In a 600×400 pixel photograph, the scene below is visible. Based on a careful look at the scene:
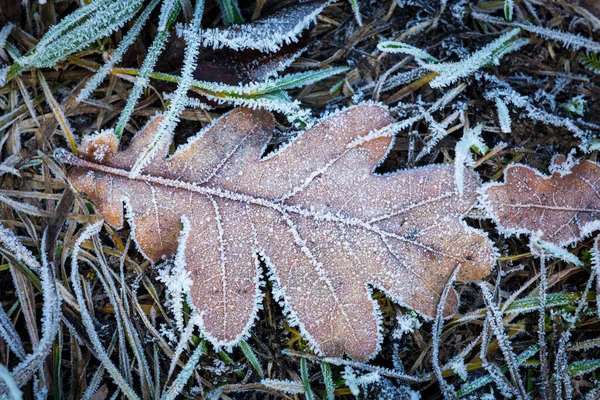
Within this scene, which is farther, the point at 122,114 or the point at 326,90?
the point at 326,90

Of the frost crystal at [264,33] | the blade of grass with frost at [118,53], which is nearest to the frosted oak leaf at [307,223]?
the blade of grass with frost at [118,53]

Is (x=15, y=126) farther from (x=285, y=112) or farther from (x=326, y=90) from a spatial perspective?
(x=326, y=90)

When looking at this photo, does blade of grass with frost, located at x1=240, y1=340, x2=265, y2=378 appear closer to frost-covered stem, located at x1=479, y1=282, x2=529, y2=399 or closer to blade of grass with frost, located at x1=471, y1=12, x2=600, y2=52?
frost-covered stem, located at x1=479, y1=282, x2=529, y2=399

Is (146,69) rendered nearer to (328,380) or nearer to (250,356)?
(250,356)

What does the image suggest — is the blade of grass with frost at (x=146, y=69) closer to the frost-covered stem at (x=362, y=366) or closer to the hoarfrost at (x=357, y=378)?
the frost-covered stem at (x=362, y=366)

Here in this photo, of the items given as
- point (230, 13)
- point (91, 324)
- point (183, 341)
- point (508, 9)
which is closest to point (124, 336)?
point (91, 324)

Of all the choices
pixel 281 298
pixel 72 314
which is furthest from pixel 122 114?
pixel 281 298
